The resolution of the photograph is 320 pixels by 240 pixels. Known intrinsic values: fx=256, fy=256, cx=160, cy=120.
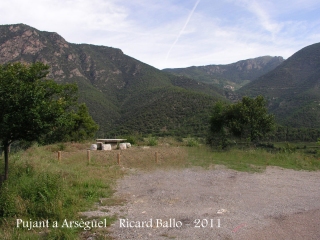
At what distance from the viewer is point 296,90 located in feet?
254

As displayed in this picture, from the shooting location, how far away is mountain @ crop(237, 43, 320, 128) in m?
54.2

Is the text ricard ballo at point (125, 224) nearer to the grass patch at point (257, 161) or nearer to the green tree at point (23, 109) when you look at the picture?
the green tree at point (23, 109)

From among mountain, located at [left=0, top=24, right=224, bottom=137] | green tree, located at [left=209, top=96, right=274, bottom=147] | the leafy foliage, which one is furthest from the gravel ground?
mountain, located at [left=0, top=24, right=224, bottom=137]

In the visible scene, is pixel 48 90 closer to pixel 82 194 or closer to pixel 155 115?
pixel 82 194

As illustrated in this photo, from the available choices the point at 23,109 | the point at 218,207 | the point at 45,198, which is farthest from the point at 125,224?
the point at 23,109

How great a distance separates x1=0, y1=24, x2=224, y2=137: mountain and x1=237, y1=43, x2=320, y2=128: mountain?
55.9 ft

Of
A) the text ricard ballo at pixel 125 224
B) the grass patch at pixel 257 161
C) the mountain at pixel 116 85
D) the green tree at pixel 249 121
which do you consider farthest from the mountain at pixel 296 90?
the text ricard ballo at pixel 125 224

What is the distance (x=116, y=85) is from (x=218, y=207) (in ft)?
261

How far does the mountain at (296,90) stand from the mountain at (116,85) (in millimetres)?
17027

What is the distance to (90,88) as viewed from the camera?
69500mm

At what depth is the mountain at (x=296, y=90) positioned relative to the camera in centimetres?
5419

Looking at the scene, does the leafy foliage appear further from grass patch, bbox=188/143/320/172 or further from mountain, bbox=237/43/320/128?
mountain, bbox=237/43/320/128

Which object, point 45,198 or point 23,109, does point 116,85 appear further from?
point 45,198

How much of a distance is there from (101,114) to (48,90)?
160 feet
